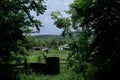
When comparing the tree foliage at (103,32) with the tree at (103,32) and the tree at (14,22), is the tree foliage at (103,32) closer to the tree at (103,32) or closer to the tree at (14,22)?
the tree at (103,32)

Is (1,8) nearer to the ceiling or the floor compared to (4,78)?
nearer to the ceiling

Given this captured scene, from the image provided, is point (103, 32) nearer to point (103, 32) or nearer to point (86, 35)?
point (103, 32)

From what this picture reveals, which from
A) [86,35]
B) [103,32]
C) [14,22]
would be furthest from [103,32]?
[14,22]

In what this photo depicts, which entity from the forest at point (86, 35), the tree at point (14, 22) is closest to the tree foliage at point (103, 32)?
the forest at point (86, 35)

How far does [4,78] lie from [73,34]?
15.9 feet

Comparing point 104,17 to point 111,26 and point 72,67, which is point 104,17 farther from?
point 72,67

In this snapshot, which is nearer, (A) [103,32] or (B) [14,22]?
(A) [103,32]

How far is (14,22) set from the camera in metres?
16.8

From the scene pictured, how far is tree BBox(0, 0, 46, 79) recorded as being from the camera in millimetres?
16547

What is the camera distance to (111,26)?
41.9ft

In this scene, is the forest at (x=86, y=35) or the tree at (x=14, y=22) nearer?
the forest at (x=86, y=35)

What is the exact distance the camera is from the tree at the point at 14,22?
54.3 ft

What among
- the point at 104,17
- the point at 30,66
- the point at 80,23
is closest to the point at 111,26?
the point at 104,17

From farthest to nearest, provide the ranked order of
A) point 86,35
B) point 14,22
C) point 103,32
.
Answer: point 14,22
point 86,35
point 103,32
